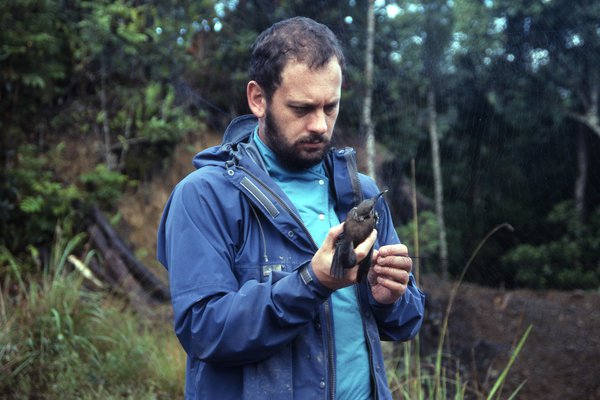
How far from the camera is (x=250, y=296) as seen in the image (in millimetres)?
1666

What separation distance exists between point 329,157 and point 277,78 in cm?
27

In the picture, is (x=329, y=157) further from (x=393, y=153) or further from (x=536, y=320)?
(x=536, y=320)

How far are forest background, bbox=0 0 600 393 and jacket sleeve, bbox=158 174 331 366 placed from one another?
10.1 ft

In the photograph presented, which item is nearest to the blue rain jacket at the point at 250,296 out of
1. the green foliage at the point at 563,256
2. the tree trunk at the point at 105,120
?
the tree trunk at the point at 105,120

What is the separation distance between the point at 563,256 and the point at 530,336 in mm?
6499

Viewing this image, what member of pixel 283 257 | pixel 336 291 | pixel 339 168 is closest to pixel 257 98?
pixel 339 168

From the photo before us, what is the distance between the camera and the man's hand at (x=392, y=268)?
174 cm

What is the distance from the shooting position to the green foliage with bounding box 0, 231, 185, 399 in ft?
14.3

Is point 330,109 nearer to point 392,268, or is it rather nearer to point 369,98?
point 392,268

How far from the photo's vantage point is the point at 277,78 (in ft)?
6.28

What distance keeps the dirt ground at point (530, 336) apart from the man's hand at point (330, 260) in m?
3.08

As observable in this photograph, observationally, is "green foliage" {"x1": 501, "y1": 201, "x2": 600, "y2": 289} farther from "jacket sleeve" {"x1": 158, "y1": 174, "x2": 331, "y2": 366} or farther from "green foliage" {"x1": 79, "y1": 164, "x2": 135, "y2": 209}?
"jacket sleeve" {"x1": 158, "y1": 174, "x2": 331, "y2": 366}

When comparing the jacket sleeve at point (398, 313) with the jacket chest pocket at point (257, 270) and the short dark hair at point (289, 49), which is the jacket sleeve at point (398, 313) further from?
the short dark hair at point (289, 49)

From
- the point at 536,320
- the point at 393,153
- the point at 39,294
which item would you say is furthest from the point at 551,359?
the point at 39,294
